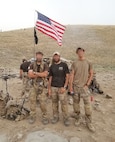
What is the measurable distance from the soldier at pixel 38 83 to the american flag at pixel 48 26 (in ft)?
6.07

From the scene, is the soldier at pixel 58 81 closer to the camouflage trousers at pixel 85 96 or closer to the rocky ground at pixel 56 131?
the camouflage trousers at pixel 85 96

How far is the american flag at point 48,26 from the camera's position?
31.4ft

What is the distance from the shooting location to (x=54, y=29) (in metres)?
9.70

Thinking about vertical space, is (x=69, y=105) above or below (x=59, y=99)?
below

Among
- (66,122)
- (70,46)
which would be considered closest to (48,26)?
(66,122)

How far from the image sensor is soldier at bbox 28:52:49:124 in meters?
7.94

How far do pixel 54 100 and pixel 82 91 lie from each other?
34.3 inches

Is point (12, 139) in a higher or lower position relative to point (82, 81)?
lower

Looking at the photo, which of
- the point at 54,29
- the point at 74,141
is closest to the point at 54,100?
the point at 74,141

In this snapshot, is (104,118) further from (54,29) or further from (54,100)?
(54,29)

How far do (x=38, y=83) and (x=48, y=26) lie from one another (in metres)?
2.41

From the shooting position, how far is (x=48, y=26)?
964 cm

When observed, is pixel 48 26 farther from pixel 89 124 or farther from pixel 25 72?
pixel 89 124

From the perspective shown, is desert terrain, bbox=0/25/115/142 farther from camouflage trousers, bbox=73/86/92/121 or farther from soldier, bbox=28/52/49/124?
camouflage trousers, bbox=73/86/92/121
